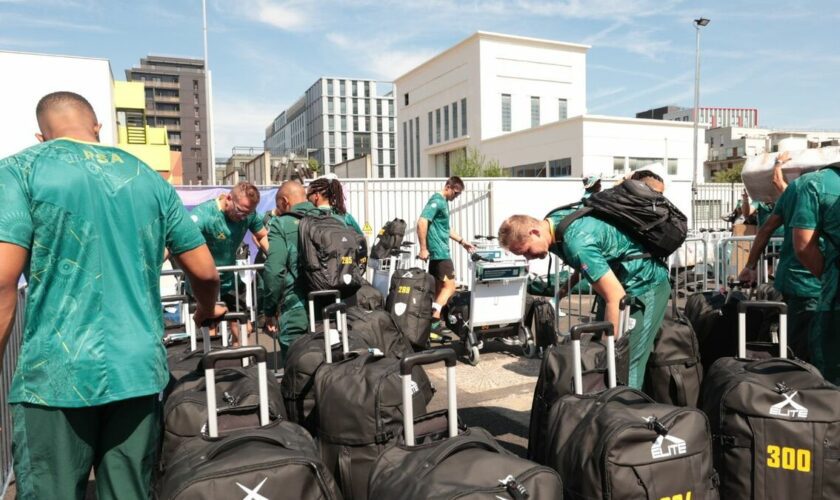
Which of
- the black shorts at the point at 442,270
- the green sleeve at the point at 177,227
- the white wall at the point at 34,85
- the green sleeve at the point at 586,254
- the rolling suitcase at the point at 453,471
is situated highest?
the white wall at the point at 34,85

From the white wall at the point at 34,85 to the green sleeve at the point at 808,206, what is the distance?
25728mm

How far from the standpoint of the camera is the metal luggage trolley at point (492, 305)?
7.12m

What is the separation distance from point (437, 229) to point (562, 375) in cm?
478

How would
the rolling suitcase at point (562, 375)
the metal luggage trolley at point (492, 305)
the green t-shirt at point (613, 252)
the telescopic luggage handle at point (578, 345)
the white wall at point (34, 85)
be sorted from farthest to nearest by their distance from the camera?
the white wall at point (34, 85), the metal luggage trolley at point (492, 305), the green t-shirt at point (613, 252), the rolling suitcase at point (562, 375), the telescopic luggage handle at point (578, 345)

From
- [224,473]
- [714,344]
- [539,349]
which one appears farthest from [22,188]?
[539,349]

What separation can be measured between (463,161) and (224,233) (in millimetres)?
44985

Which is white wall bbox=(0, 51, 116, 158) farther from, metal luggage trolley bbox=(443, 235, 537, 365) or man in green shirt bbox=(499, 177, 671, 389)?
man in green shirt bbox=(499, 177, 671, 389)

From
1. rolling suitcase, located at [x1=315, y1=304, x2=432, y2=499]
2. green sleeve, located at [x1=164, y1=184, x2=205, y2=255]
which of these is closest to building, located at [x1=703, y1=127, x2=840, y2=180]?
rolling suitcase, located at [x1=315, y1=304, x2=432, y2=499]

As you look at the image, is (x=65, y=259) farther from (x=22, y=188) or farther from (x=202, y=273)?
(x=202, y=273)

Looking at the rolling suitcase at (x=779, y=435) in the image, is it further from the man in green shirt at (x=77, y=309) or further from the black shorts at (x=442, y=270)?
the black shorts at (x=442, y=270)

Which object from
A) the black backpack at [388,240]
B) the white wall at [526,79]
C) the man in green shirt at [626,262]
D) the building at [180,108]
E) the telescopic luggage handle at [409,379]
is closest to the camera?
the telescopic luggage handle at [409,379]

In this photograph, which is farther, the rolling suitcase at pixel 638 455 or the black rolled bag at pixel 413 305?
the black rolled bag at pixel 413 305

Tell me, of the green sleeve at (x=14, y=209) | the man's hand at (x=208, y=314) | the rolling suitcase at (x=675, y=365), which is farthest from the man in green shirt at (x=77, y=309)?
the rolling suitcase at (x=675, y=365)

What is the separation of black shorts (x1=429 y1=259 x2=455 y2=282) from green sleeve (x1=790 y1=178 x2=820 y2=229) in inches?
184
